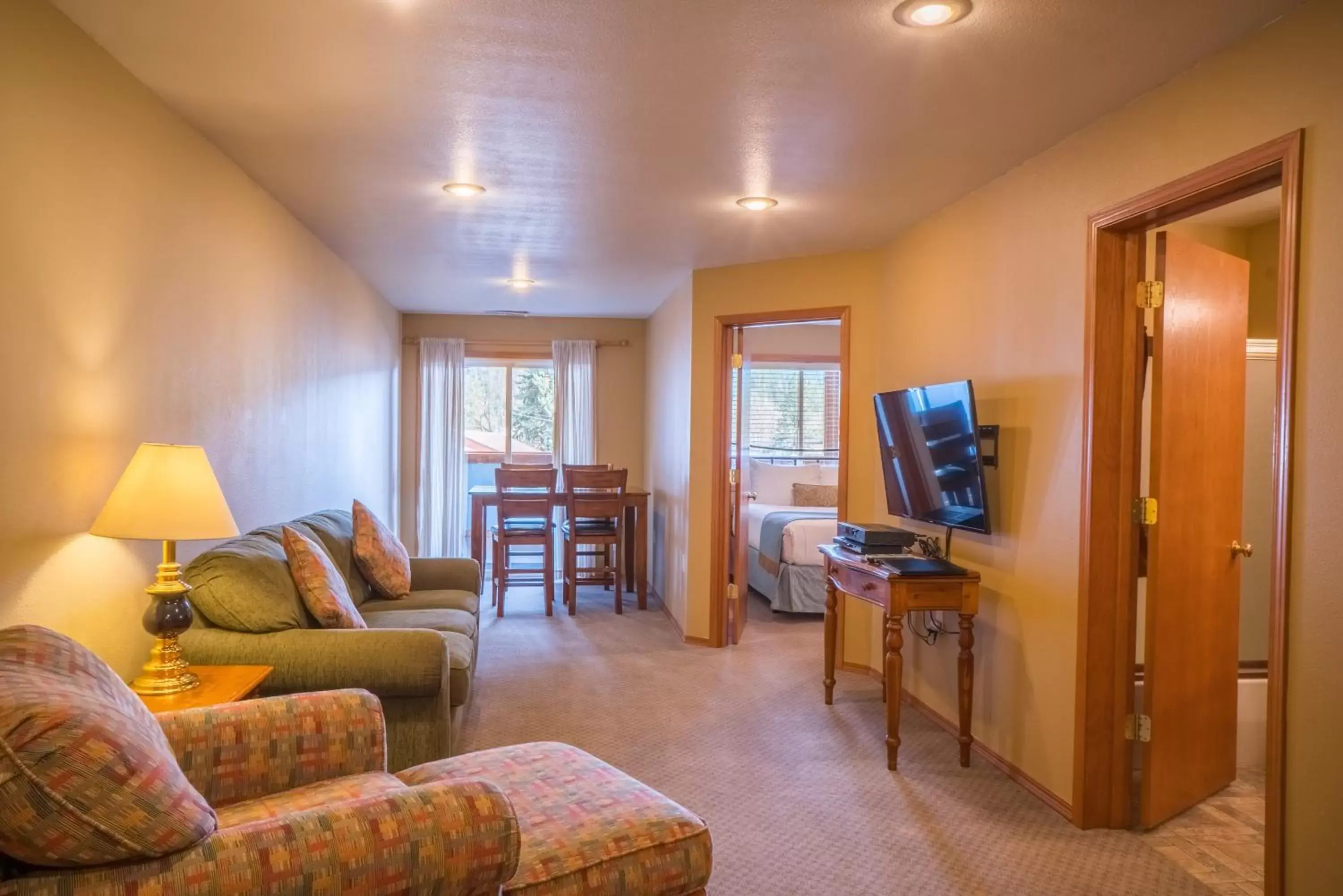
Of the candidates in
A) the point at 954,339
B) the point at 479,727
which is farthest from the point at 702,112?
the point at 479,727

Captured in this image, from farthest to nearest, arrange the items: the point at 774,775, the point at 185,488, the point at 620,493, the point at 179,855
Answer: the point at 620,493 < the point at 774,775 < the point at 185,488 < the point at 179,855

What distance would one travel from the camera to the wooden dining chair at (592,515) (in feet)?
20.5

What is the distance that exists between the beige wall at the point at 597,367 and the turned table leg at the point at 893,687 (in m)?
4.58

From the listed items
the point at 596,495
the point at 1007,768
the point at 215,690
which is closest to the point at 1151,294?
the point at 1007,768

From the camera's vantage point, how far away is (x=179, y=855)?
1.28 metres

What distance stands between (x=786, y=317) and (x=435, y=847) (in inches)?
159

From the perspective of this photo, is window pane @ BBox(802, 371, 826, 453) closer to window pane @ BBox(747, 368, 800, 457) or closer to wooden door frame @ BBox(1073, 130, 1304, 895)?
window pane @ BBox(747, 368, 800, 457)

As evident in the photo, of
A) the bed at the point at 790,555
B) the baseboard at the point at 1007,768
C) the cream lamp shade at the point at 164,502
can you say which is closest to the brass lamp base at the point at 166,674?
the cream lamp shade at the point at 164,502

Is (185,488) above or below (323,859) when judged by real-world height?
above

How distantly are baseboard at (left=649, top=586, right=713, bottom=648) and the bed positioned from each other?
2.14ft

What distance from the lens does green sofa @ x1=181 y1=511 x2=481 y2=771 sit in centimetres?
271

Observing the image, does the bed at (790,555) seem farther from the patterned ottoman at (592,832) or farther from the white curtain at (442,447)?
the patterned ottoman at (592,832)

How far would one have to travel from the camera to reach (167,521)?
2242mm

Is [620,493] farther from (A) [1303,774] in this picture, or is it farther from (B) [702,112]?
(A) [1303,774]
